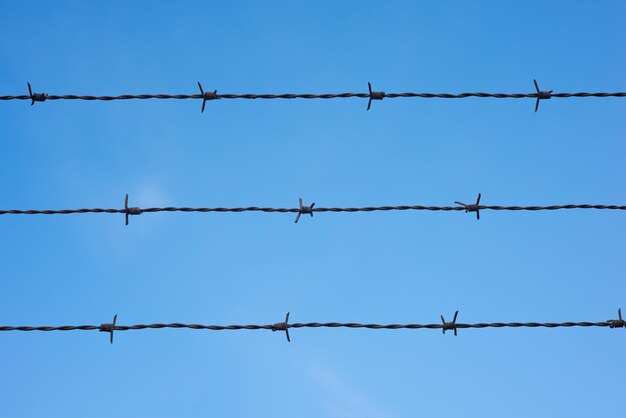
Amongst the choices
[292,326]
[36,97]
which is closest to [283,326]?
[292,326]

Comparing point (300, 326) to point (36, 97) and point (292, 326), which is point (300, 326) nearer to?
point (292, 326)

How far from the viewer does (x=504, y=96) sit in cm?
505

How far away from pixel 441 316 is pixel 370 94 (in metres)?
1.50

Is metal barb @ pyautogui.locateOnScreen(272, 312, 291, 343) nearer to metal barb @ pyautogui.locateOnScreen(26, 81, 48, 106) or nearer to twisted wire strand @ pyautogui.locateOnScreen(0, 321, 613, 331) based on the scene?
twisted wire strand @ pyautogui.locateOnScreen(0, 321, 613, 331)

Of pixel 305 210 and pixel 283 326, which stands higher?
pixel 305 210

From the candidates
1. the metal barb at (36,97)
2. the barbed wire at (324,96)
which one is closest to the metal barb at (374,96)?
the barbed wire at (324,96)

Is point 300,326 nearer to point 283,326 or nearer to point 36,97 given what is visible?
point 283,326

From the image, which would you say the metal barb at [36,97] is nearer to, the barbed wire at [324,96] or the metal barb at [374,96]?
the barbed wire at [324,96]

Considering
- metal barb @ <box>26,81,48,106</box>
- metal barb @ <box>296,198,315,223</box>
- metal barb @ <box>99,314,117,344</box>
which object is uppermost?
metal barb @ <box>26,81,48,106</box>

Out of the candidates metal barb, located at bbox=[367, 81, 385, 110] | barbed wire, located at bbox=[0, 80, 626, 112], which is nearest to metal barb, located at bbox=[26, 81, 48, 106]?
barbed wire, located at bbox=[0, 80, 626, 112]

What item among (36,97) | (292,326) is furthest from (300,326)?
(36,97)

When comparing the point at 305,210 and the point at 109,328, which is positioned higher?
the point at 305,210

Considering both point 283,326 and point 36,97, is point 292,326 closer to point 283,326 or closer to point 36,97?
point 283,326

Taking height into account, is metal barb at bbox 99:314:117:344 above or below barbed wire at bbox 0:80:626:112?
below
